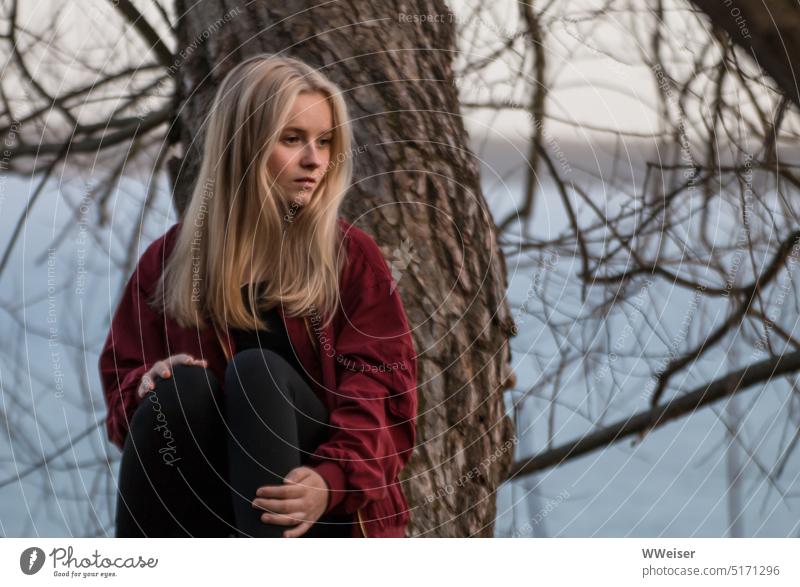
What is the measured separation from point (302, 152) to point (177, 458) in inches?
13.3

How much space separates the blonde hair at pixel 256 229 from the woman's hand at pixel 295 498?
0.56ft

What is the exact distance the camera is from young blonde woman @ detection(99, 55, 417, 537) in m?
1.09

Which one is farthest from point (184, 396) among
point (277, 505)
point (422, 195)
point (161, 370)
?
point (422, 195)

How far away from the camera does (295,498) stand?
1.09m

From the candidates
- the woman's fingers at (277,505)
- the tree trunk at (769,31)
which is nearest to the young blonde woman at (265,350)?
the woman's fingers at (277,505)

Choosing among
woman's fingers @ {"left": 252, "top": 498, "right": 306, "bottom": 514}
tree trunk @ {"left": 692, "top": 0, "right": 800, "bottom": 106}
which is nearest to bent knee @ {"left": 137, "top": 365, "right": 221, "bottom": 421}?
woman's fingers @ {"left": 252, "top": 498, "right": 306, "bottom": 514}

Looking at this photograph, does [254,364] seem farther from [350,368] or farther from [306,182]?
[306,182]

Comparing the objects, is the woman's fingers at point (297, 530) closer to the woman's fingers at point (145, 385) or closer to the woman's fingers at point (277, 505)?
the woman's fingers at point (277, 505)

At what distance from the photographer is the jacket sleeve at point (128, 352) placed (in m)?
1.13

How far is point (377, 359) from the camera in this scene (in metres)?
1.14
